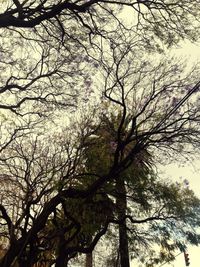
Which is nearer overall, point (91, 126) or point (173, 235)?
point (91, 126)

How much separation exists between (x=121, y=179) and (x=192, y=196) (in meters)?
5.02

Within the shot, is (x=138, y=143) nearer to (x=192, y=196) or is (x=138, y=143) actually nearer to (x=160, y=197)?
(x=160, y=197)

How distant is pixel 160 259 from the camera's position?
17.7 m

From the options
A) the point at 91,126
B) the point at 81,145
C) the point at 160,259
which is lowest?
the point at 160,259

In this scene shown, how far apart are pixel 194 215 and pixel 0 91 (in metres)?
11.6

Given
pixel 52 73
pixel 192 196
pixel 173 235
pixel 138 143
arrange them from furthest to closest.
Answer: pixel 192 196 → pixel 173 235 → pixel 52 73 → pixel 138 143

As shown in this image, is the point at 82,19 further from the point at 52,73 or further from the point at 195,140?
the point at 195,140

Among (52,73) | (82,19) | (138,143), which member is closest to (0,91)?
(52,73)

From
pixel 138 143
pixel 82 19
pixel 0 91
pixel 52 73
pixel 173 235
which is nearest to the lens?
pixel 82 19

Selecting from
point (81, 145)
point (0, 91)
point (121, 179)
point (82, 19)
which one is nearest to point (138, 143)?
point (82, 19)

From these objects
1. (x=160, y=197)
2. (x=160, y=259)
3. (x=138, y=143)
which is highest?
(x=160, y=197)

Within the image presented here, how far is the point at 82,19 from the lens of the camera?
891cm

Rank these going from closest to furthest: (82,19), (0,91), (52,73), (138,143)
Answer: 1. (82,19)
2. (138,143)
3. (0,91)
4. (52,73)

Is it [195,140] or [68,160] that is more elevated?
[68,160]
